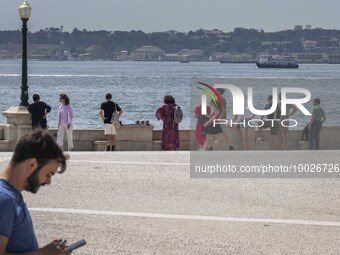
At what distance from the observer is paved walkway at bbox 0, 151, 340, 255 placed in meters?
11.1

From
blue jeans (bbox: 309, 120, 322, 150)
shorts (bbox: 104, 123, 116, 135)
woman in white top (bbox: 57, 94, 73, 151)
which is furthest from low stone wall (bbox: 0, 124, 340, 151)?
woman in white top (bbox: 57, 94, 73, 151)

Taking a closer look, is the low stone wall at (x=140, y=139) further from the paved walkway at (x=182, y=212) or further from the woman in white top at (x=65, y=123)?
the paved walkway at (x=182, y=212)

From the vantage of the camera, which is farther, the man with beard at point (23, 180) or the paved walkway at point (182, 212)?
the paved walkway at point (182, 212)

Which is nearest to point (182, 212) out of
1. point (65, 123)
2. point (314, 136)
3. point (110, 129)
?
point (110, 129)

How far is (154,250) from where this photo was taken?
423 inches

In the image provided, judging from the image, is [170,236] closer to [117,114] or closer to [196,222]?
[196,222]

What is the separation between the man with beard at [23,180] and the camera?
518cm

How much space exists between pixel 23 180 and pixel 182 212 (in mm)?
8123

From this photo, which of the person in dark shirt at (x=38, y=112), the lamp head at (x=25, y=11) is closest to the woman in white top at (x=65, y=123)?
the person in dark shirt at (x=38, y=112)

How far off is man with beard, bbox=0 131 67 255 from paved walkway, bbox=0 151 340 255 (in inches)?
210

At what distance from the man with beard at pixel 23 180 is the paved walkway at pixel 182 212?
17.5 ft

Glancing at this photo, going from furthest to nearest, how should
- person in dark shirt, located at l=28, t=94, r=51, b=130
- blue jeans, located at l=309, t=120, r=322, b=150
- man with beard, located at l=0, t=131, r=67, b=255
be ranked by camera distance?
blue jeans, located at l=309, t=120, r=322, b=150
person in dark shirt, located at l=28, t=94, r=51, b=130
man with beard, located at l=0, t=131, r=67, b=255
